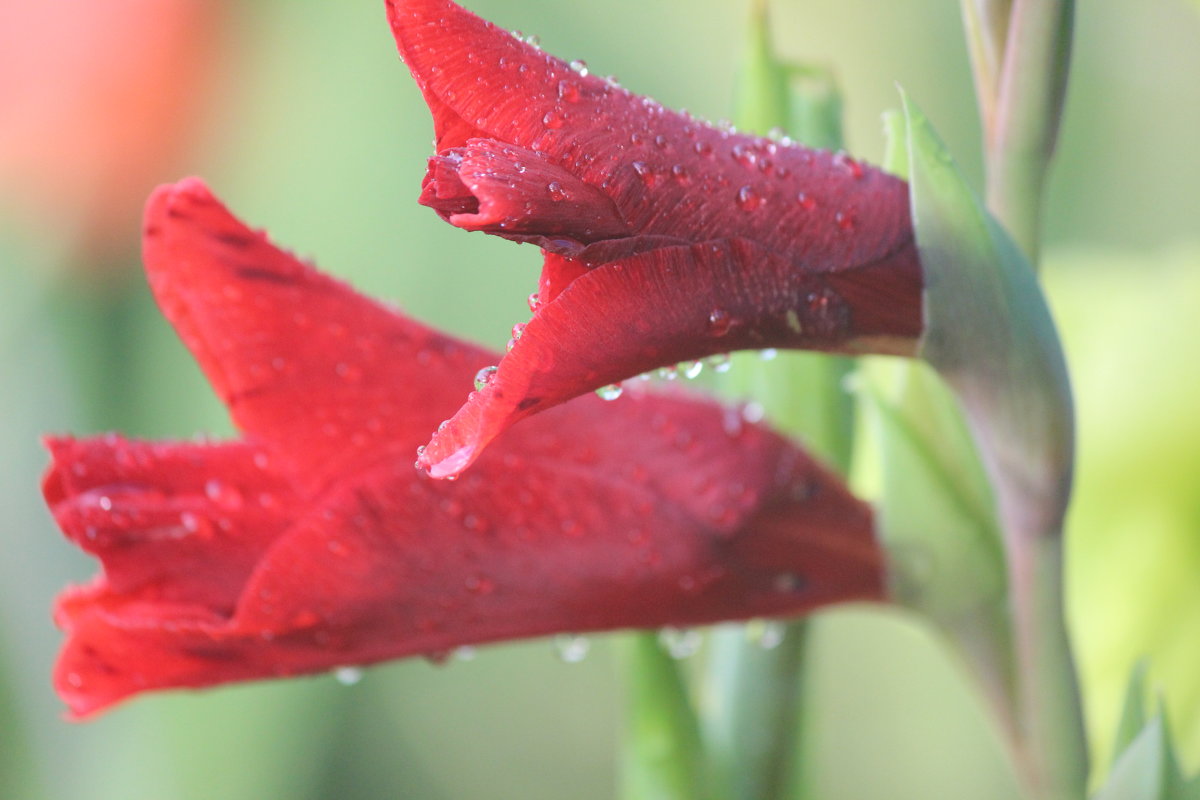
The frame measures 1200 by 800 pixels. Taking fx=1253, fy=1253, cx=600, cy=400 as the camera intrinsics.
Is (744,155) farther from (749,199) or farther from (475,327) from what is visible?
(475,327)

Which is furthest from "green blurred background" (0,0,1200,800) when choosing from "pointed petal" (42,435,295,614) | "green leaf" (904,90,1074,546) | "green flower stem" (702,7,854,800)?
"pointed petal" (42,435,295,614)

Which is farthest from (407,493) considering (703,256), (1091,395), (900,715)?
(900,715)

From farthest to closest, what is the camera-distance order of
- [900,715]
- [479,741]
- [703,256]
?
[479,741] < [900,715] < [703,256]

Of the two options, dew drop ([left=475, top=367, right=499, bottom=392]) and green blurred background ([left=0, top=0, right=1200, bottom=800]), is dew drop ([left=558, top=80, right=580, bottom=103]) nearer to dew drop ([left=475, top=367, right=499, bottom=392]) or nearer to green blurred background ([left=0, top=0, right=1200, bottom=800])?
dew drop ([left=475, top=367, right=499, bottom=392])

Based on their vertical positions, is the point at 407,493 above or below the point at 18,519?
above

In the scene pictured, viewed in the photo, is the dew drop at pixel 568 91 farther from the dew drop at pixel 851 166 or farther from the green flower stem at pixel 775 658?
the green flower stem at pixel 775 658

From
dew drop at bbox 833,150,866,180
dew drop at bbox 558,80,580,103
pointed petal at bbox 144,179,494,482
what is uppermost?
dew drop at bbox 558,80,580,103

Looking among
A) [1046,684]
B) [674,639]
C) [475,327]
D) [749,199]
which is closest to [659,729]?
[674,639]

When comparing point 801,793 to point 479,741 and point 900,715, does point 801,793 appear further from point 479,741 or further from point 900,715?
point 479,741
